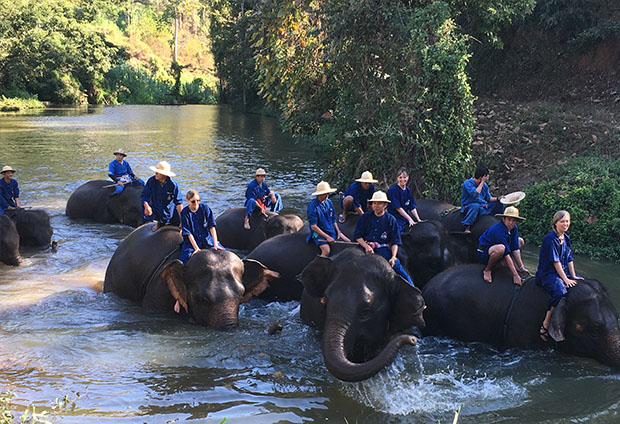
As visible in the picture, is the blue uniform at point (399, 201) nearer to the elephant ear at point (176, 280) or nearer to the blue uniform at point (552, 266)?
the blue uniform at point (552, 266)

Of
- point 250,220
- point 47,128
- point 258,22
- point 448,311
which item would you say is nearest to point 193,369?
point 448,311

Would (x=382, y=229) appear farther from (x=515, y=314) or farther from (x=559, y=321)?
(x=559, y=321)

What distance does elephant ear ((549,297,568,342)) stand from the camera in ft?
22.1

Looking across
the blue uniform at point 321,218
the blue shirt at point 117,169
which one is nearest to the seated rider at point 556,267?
the blue uniform at point 321,218

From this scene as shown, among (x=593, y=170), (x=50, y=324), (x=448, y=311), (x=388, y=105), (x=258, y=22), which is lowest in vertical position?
(x=50, y=324)

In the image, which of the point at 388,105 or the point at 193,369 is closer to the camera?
the point at 193,369

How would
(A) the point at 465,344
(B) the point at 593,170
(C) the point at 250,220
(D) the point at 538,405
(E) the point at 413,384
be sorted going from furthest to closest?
(B) the point at 593,170
(C) the point at 250,220
(A) the point at 465,344
(E) the point at 413,384
(D) the point at 538,405

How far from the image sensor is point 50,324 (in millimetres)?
8211

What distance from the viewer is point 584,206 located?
11836mm

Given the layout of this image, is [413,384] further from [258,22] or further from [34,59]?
[34,59]

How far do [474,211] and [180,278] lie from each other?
4.84 metres

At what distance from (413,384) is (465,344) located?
1.41 m

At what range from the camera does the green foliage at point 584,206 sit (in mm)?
11336

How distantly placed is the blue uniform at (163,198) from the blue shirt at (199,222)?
1.09 meters
